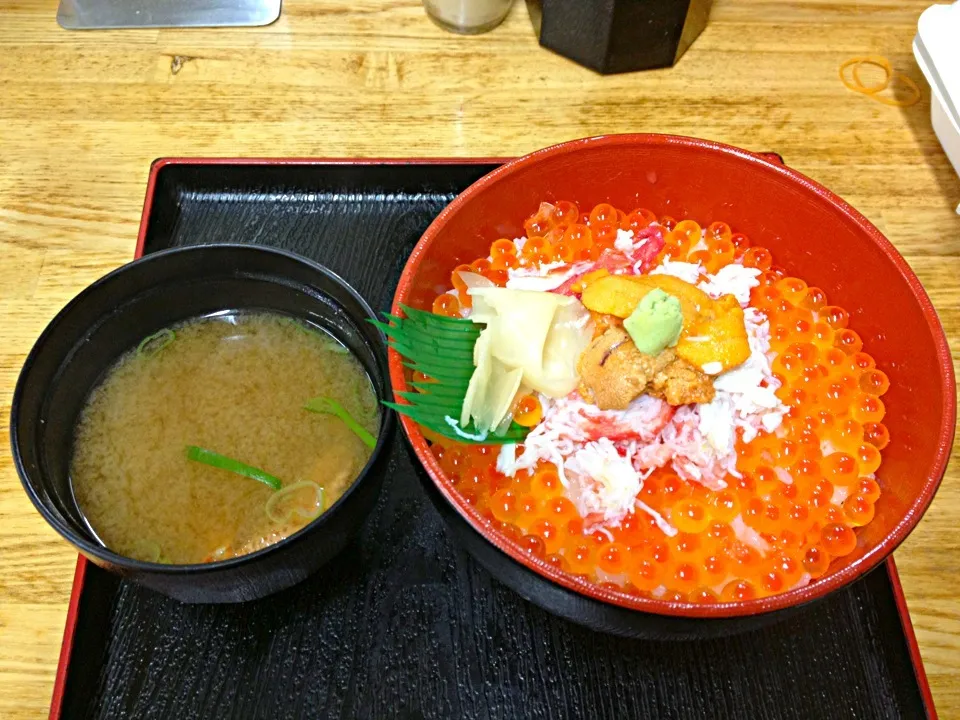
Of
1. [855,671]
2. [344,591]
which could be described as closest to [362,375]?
[344,591]

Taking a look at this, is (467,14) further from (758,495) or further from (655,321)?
(758,495)

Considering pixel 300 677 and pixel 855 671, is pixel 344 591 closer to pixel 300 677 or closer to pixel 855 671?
pixel 300 677

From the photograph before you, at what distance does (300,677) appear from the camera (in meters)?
1.09

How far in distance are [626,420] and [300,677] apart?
0.61 metres

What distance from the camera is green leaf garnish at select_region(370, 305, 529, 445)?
1.04 m

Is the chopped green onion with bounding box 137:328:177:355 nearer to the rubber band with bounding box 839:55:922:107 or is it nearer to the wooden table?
the wooden table

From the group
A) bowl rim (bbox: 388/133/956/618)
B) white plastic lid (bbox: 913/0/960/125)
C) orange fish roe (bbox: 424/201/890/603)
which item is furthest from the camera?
white plastic lid (bbox: 913/0/960/125)

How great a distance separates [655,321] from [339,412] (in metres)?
0.51

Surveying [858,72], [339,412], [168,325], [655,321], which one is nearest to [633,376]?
[655,321]

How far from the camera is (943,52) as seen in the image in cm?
160

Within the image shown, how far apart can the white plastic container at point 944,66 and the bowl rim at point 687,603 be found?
629 millimetres

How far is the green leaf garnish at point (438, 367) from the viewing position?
3.42 ft

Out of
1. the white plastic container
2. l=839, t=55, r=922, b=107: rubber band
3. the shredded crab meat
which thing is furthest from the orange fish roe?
l=839, t=55, r=922, b=107: rubber band

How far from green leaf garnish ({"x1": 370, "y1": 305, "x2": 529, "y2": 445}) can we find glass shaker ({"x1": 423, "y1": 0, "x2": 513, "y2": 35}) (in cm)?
100
